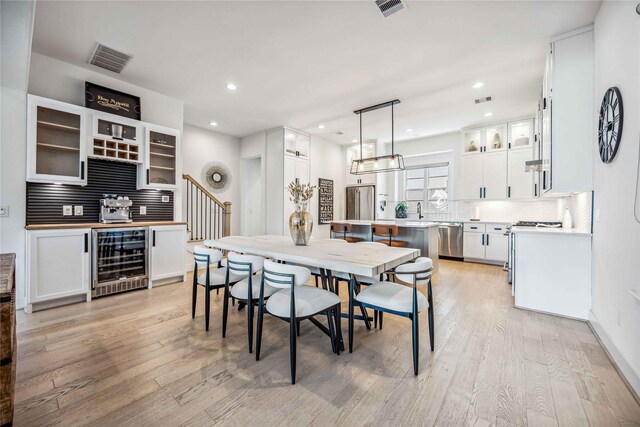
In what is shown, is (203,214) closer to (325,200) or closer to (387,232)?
(325,200)

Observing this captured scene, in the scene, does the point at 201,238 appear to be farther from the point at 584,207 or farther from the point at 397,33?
the point at 584,207

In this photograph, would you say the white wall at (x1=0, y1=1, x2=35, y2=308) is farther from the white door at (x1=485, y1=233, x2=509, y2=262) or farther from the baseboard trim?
the white door at (x1=485, y1=233, x2=509, y2=262)

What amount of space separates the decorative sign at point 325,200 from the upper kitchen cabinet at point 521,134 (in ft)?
13.2

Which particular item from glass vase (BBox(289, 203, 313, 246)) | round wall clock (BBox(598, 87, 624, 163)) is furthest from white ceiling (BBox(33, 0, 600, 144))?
glass vase (BBox(289, 203, 313, 246))

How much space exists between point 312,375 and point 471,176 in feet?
18.6

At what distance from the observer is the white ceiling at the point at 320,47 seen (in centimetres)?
250

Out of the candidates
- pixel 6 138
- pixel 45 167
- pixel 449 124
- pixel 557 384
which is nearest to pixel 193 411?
pixel 557 384

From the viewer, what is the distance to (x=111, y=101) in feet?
12.0

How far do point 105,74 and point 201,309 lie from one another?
331 cm

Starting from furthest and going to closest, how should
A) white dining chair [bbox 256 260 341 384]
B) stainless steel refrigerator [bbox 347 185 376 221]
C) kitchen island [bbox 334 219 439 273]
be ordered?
stainless steel refrigerator [bbox 347 185 376 221] < kitchen island [bbox 334 219 439 273] < white dining chair [bbox 256 260 341 384]

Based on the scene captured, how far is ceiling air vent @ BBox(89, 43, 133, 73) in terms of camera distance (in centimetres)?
308

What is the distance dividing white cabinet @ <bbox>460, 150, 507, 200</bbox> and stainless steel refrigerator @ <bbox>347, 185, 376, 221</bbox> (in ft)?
6.86

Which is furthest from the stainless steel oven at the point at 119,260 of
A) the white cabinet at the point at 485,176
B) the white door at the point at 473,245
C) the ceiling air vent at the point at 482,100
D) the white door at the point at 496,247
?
the white cabinet at the point at 485,176

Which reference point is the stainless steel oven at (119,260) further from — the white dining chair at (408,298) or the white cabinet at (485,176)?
the white cabinet at (485,176)
